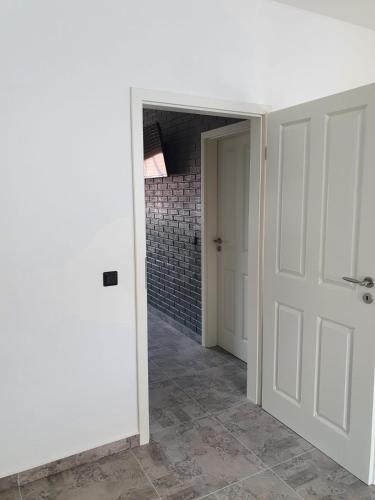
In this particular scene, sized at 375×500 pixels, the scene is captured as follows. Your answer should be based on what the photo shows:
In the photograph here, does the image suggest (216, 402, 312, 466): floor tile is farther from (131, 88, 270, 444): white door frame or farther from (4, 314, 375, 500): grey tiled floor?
(131, 88, 270, 444): white door frame

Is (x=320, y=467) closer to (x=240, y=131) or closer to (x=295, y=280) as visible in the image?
(x=295, y=280)

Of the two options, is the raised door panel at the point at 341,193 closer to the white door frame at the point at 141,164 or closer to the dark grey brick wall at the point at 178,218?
the white door frame at the point at 141,164

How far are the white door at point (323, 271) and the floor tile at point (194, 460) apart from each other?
0.42m

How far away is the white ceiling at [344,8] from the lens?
2359 millimetres

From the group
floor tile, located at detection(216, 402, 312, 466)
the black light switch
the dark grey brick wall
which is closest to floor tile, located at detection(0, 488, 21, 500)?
the black light switch

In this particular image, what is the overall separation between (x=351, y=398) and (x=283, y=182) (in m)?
1.23

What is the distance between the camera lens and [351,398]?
2002 millimetres

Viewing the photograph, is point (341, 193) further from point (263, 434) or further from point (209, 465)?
point (209, 465)

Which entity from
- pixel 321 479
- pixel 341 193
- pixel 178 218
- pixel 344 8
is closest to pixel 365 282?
pixel 341 193

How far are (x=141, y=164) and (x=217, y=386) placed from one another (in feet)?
5.90

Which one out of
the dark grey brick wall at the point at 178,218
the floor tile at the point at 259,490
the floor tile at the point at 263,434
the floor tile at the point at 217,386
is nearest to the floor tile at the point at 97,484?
the floor tile at the point at 259,490

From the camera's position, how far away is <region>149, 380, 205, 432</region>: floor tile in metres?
2.54

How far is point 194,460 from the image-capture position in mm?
2164

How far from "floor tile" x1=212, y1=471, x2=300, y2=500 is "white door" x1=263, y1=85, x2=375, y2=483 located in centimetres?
38
